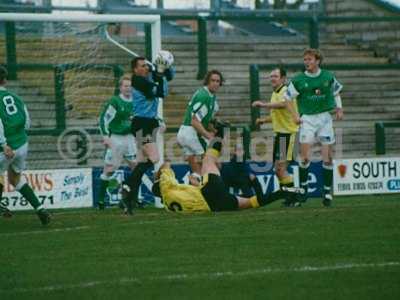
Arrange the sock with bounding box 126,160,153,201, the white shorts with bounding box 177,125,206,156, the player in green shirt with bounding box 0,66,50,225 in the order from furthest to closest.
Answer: the white shorts with bounding box 177,125,206,156, the sock with bounding box 126,160,153,201, the player in green shirt with bounding box 0,66,50,225

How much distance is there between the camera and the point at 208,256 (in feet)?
40.1

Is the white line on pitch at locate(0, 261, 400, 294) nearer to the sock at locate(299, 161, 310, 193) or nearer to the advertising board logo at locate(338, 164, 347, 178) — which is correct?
the sock at locate(299, 161, 310, 193)

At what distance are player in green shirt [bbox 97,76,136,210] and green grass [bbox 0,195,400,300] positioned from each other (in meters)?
3.17

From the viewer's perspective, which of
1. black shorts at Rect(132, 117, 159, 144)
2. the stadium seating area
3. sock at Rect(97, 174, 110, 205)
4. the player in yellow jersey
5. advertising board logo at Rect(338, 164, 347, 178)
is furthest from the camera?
advertising board logo at Rect(338, 164, 347, 178)

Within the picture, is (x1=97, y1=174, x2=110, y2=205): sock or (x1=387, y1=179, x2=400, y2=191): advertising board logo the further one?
(x1=387, y1=179, x2=400, y2=191): advertising board logo

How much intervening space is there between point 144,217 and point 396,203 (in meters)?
4.14

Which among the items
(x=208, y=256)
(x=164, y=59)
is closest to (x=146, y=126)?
(x=164, y=59)

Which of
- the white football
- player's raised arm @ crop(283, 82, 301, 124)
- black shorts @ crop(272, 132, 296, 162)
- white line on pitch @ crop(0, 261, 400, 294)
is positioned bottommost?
white line on pitch @ crop(0, 261, 400, 294)

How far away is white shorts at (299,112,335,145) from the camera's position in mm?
19391

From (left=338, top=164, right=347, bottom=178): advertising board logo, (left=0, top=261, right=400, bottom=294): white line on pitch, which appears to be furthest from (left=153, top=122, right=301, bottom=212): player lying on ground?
(left=0, top=261, right=400, bottom=294): white line on pitch

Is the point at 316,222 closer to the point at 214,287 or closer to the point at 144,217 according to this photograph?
the point at 144,217

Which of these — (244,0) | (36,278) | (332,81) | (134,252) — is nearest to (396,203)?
(332,81)

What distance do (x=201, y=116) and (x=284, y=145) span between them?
1560mm

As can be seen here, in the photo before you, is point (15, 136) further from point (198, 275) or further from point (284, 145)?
point (198, 275)
